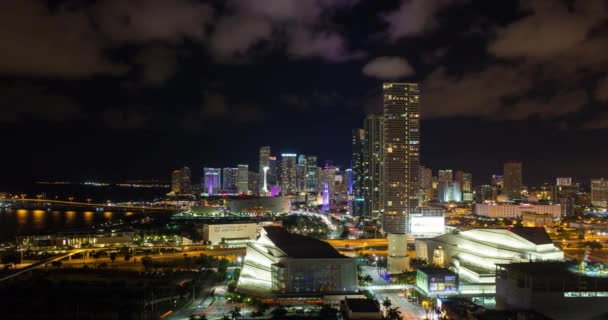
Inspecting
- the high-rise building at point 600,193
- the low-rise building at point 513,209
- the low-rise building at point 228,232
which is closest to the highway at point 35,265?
the low-rise building at point 228,232

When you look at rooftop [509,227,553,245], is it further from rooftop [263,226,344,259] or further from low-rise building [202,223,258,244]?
low-rise building [202,223,258,244]

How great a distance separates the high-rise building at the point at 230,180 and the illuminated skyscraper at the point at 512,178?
144 feet

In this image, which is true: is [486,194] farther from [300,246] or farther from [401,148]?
[300,246]

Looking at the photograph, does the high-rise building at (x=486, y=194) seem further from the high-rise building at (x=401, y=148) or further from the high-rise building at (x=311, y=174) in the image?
the high-rise building at (x=401, y=148)

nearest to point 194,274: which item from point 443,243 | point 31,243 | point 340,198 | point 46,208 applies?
point 443,243

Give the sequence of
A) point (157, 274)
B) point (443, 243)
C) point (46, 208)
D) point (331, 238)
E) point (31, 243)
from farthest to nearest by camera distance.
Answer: point (46, 208)
point (331, 238)
point (31, 243)
point (443, 243)
point (157, 274)

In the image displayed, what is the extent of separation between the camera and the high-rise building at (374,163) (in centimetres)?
4376

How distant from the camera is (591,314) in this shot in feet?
49.2

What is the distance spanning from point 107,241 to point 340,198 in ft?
148

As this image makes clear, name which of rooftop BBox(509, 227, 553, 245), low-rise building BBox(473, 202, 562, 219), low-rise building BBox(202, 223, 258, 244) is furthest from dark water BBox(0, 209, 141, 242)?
low-rise building BBox(473, 202, 562, 219)

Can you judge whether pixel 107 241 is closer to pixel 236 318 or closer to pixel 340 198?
pixel 236 318

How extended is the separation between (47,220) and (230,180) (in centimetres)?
4726

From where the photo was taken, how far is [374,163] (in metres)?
45.5

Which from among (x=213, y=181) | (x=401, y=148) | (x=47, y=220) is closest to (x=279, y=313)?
(x=401, y=148)
